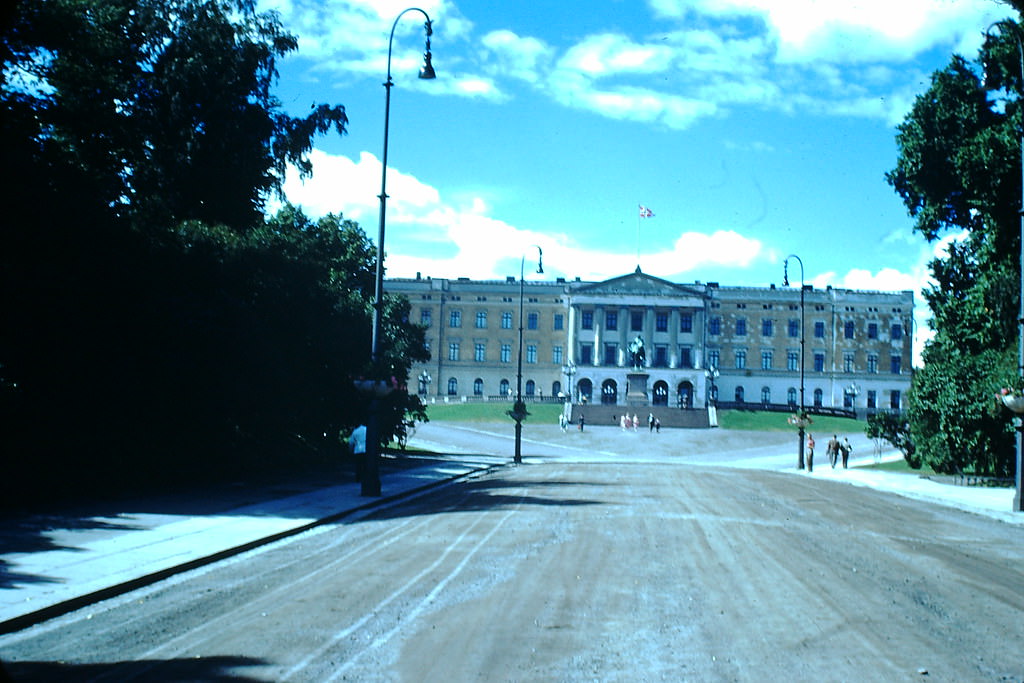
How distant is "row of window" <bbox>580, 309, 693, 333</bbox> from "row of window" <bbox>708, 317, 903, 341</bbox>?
619 centimetres

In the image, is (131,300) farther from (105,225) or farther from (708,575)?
(708,575)

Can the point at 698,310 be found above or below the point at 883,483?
above

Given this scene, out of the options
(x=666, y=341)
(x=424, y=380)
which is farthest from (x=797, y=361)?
(x=424, y=380)

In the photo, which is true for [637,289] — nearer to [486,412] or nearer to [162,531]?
[486,412]

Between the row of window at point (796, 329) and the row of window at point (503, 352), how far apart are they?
2038 centimetres

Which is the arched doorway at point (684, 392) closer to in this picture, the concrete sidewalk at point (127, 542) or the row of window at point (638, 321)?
the row of window at point (638, 321)

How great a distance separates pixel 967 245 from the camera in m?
37.8

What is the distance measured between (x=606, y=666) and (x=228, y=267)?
20879 millimetres

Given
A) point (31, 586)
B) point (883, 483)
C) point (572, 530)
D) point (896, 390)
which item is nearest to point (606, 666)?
point (31, 586)

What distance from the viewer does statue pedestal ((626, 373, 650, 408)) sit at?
305 ft

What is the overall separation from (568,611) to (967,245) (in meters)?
34.8

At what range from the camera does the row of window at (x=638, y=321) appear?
114688 millimetres

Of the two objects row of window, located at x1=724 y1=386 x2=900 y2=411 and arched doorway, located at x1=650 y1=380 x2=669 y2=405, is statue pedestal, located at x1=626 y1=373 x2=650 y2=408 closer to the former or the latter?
arched doorway, located at x1=650 y1=380 x2=669 y2=405

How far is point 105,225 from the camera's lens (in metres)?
20.5
